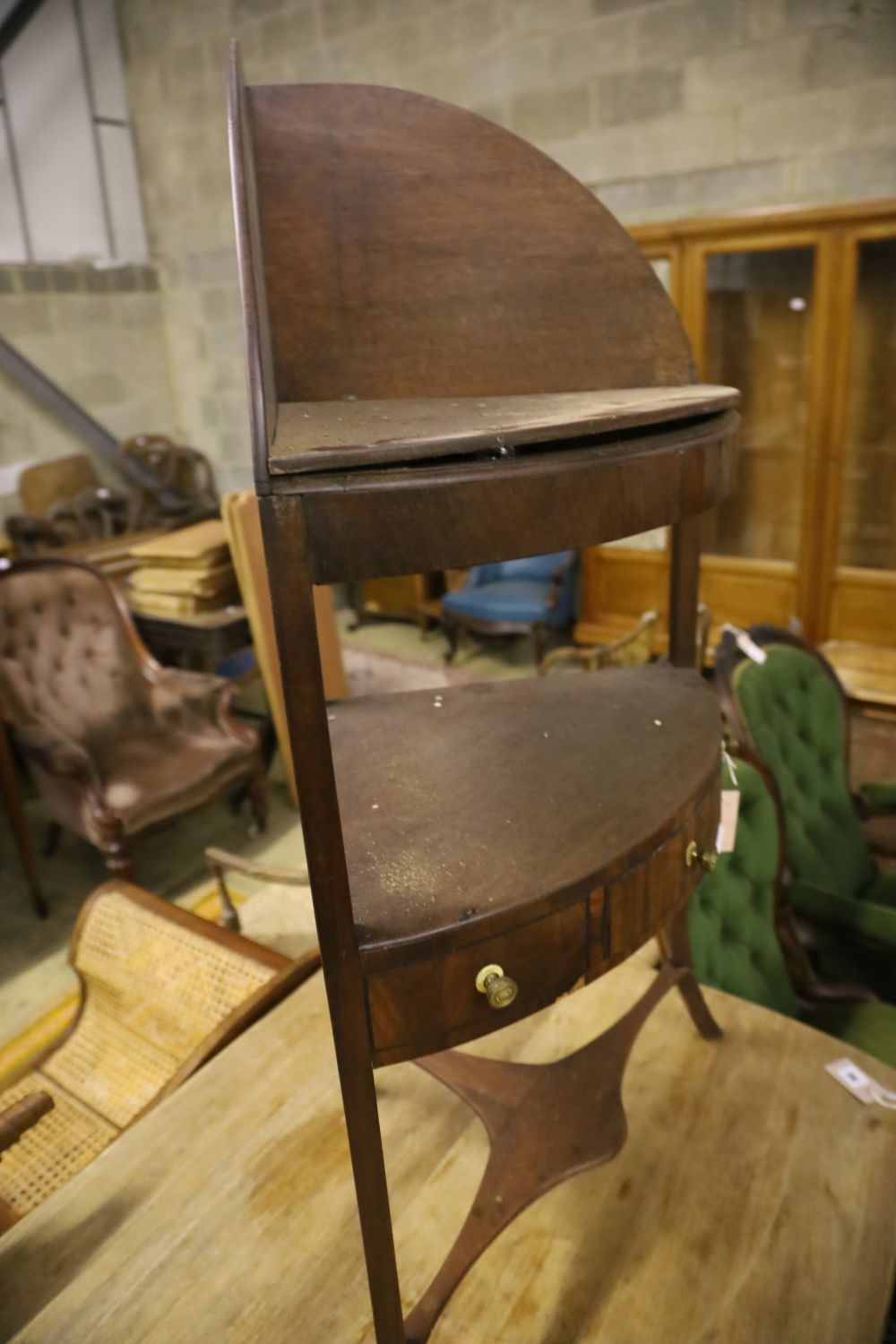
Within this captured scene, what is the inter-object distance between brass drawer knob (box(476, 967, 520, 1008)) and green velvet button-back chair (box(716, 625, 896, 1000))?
3.98 ft

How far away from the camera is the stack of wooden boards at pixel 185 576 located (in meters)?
3.26

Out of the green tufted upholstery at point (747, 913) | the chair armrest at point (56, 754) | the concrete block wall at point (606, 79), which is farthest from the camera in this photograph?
the concrete block wall at point (606, 79)

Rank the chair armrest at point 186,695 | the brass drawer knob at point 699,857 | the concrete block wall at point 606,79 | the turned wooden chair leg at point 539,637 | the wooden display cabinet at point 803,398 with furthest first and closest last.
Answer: the turned wooden chair leg at point 539,637, the wooden display cabinet at point 803,398, the concrete block wall at point 606,79, the chair armrest at point 186,695, the brass drawer knob at point 699,857

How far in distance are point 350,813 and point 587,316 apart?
2.00 ft

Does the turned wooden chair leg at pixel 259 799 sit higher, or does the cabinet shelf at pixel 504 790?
the cabinet shelf at pixel 504 790

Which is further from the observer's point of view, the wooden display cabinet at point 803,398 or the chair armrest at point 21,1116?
the wooden display cabinet at point 803,398

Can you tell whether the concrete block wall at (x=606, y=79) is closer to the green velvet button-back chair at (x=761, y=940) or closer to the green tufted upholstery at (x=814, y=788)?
the green tufted upholstery at (x=814, y=788)

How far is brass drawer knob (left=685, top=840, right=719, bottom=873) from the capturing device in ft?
2.83

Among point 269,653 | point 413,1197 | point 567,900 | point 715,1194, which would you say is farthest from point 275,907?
point 567,900

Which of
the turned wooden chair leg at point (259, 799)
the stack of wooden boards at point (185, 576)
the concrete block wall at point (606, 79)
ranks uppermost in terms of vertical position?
the concrete block wall at point (606, 79)

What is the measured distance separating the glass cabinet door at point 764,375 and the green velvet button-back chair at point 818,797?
5.81ft

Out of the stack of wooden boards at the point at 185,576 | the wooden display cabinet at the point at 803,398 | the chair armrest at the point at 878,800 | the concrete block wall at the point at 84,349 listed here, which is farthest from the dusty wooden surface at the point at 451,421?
the concrete block wall at the point at 84,349

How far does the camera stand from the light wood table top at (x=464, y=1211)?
922 millimetres

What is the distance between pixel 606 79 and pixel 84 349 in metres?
3.24
